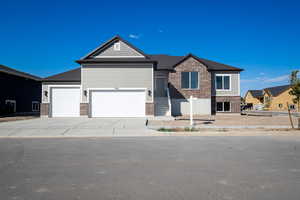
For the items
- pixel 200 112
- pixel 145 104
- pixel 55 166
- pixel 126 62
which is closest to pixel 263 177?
pixel 55 166

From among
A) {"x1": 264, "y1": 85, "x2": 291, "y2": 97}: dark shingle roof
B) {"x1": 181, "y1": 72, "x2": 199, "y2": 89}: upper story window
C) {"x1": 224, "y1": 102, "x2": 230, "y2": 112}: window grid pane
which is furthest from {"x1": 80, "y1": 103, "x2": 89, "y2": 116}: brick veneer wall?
{"x1": 264, "y1": 85, "x2": 291, "y2": 97}: dark shingle roof

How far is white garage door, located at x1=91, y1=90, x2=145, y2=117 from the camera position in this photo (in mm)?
16891

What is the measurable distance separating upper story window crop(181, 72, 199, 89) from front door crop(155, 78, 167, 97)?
2.31 m

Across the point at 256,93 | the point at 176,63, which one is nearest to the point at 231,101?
the point at 176,63

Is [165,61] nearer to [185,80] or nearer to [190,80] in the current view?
[185,80]

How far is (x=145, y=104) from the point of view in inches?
664

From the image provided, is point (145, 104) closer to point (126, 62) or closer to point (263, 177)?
point (126, 62)

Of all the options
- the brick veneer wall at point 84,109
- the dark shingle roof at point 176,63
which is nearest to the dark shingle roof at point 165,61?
the dark shingle roof at point 176,63

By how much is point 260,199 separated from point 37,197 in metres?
3.82

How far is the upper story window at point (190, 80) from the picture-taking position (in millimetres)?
21844

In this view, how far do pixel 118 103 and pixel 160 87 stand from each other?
6.24 metres

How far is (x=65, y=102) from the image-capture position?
18016mm

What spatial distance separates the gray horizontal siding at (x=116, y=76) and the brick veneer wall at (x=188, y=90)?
5232mm

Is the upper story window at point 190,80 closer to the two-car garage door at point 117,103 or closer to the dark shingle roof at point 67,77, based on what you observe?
the two-car garage door at point 117,103
